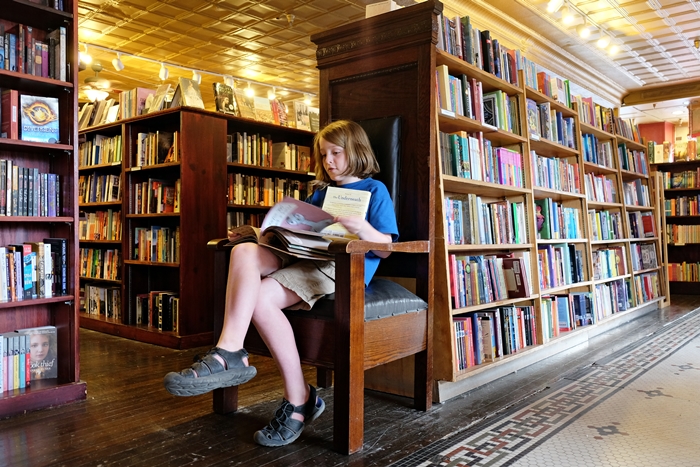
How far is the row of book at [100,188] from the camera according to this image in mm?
4133

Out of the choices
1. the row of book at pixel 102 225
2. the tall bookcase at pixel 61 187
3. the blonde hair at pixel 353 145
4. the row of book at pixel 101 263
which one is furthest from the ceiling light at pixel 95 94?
the blonde hair at pixel 353 145

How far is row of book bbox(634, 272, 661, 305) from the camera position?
16.0 ft

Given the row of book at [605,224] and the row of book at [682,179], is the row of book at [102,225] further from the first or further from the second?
the row of book at [682,179]

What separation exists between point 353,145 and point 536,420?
1289 mm

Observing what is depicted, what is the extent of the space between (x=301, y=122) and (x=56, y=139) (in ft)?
8.22

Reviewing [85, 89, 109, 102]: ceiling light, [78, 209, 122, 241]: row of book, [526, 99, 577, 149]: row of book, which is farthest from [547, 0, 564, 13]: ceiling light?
[85, 89, 109, 102]: ceiling light

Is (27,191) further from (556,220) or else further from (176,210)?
(556,220)

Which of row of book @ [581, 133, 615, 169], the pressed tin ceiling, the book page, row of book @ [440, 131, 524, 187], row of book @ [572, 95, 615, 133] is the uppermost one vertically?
the pressed tin ceiling

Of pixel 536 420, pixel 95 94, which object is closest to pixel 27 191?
pixel 536 420

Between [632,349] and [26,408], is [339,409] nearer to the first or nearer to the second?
[26,408]

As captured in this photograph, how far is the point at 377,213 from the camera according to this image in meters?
2.00

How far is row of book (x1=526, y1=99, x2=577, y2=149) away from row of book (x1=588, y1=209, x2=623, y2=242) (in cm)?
71

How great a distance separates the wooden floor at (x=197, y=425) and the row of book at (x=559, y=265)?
582 millimetres

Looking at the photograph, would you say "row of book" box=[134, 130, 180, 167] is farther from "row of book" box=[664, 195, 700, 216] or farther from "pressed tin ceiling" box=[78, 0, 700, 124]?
"row of book" box=[664, 195, 700, 216]
